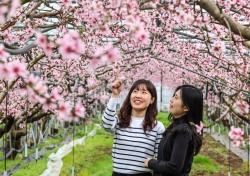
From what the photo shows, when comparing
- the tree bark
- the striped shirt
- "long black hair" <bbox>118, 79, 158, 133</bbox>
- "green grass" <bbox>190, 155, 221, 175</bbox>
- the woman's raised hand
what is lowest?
"green grass" <bbox>190, 155, 221, 175</bbox>

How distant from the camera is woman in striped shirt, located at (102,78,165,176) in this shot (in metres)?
2.69

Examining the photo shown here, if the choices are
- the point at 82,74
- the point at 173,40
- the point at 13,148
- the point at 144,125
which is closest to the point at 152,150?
the point at 144,125

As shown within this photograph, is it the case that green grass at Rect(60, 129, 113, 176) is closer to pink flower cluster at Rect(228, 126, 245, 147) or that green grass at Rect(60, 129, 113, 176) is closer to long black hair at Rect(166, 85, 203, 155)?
long black hair at Rect(166, 85, 203, 155)

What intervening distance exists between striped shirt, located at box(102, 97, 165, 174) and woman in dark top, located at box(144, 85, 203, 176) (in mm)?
136

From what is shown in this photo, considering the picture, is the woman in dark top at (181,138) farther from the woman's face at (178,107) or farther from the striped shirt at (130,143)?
the striped shirt at (130,143)

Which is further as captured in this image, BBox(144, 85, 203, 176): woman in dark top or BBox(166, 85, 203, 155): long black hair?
BBox(166, 85, 203, 155): long black hair

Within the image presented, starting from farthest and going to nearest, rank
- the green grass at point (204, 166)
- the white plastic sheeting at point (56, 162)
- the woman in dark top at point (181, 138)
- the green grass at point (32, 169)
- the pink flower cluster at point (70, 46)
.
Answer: the green grass at point (204, 166) < the white plastic sheeting at point (56, 162) < the green grass at point (32, 169) < the woman in dark top at point (181, 138) < the pink flower cluster at point (70, 46)

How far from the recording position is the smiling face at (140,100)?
9.19 ft

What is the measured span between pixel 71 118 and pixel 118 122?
121 centimetres

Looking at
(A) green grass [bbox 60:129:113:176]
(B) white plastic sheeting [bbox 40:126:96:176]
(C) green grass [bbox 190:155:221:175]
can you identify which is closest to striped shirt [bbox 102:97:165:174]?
(A) green grass [bbox 60:129:113:176]

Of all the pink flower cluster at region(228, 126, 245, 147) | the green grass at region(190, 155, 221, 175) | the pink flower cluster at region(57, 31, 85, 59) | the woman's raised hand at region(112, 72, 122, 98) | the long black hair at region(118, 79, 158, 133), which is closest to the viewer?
the pink flower cluster at region(57, 31, 85, 59)

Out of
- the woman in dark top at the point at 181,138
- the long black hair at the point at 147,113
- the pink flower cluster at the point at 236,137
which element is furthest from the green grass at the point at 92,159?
the pink flower cluster at the point at 236,137

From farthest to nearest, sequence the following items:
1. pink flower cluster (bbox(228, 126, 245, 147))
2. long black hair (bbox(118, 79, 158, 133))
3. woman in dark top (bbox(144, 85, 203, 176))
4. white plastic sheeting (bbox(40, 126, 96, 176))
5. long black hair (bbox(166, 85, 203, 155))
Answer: white plastic sheeting (bbox(40, 126, 96, 176)), long black hair (bbox(118, 79, 158, 133)), long black hair (bbox(166, 85, 203, 155)), woman in dark top (bbox(144, 85, 203, 176)), pink flower cluster (bbox(228, 126, 245, 147))

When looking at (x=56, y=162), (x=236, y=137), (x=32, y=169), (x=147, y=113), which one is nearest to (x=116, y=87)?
(x=147, y=113)
